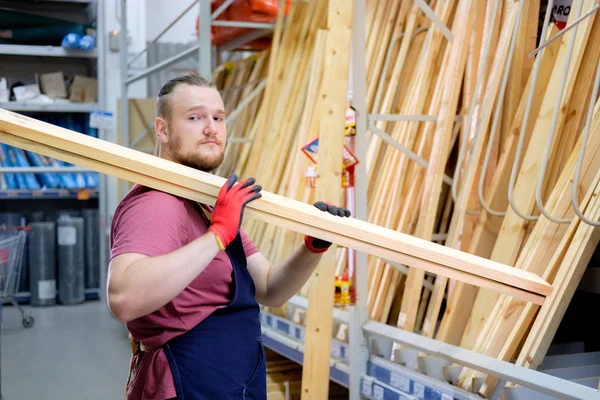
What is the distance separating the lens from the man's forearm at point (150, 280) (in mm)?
1612

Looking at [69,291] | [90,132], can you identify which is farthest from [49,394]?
[90,132]

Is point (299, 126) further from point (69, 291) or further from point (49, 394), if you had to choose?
point (69, 291)

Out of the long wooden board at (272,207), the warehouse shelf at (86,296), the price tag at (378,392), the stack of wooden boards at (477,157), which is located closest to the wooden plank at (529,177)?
the stack of wooden boards at (477,157)

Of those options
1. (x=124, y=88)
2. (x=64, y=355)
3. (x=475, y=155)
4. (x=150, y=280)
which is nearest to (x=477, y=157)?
(x=475, y=155)

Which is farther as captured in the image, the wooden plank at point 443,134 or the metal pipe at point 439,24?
the wooden plank at point 443,134

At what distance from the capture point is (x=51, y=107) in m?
8.34

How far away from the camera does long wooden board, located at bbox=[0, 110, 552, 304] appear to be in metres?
1.79

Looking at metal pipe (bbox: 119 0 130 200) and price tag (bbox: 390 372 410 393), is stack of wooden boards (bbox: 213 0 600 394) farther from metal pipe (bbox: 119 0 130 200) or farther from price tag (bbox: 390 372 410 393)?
metal pipe (bbox: 119 0 130 200)

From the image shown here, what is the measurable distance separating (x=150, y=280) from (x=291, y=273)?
2.06 ft

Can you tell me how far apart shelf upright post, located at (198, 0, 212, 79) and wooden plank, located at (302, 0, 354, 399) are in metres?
1.91

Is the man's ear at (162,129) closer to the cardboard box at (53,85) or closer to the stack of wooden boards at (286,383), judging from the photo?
the stack of wooden boards at (286,383)

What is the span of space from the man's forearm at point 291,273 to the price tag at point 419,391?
1.11m

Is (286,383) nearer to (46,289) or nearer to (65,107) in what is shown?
(46,289)

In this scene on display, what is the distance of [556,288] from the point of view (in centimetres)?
292
